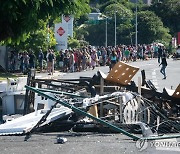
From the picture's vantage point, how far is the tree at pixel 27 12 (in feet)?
58.3

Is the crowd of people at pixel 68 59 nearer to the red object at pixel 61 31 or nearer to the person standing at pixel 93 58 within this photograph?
the person standing at pixel 93 58

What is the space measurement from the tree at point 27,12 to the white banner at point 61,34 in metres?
23.7

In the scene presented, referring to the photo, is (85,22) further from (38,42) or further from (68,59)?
(38,42)

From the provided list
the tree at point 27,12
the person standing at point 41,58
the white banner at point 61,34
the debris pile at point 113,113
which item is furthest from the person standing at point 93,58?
the debris pile at point 113,113

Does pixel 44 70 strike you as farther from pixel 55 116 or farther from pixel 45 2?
pixel 55 116

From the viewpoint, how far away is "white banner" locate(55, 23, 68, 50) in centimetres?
4391

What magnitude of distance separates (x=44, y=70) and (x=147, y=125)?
29.7m

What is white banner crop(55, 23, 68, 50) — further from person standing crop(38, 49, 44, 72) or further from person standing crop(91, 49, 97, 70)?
person standing crop(38, 49, 44, 72)

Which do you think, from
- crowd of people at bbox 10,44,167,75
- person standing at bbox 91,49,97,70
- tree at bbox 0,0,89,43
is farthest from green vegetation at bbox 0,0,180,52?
person standing at bbox 91,49,97,70

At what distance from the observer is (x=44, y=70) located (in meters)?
42.8

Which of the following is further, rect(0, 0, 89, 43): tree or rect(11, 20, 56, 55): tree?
rect(11, 20, 56, 55): tree

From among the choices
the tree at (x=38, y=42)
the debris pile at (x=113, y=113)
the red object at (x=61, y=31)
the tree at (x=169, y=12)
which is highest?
the tree at (x=169, y=12)

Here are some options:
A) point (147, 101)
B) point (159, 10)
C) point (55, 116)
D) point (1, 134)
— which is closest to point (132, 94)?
point (147, 101)

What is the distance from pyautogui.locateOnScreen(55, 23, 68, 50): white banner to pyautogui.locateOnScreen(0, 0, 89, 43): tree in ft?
77.7
